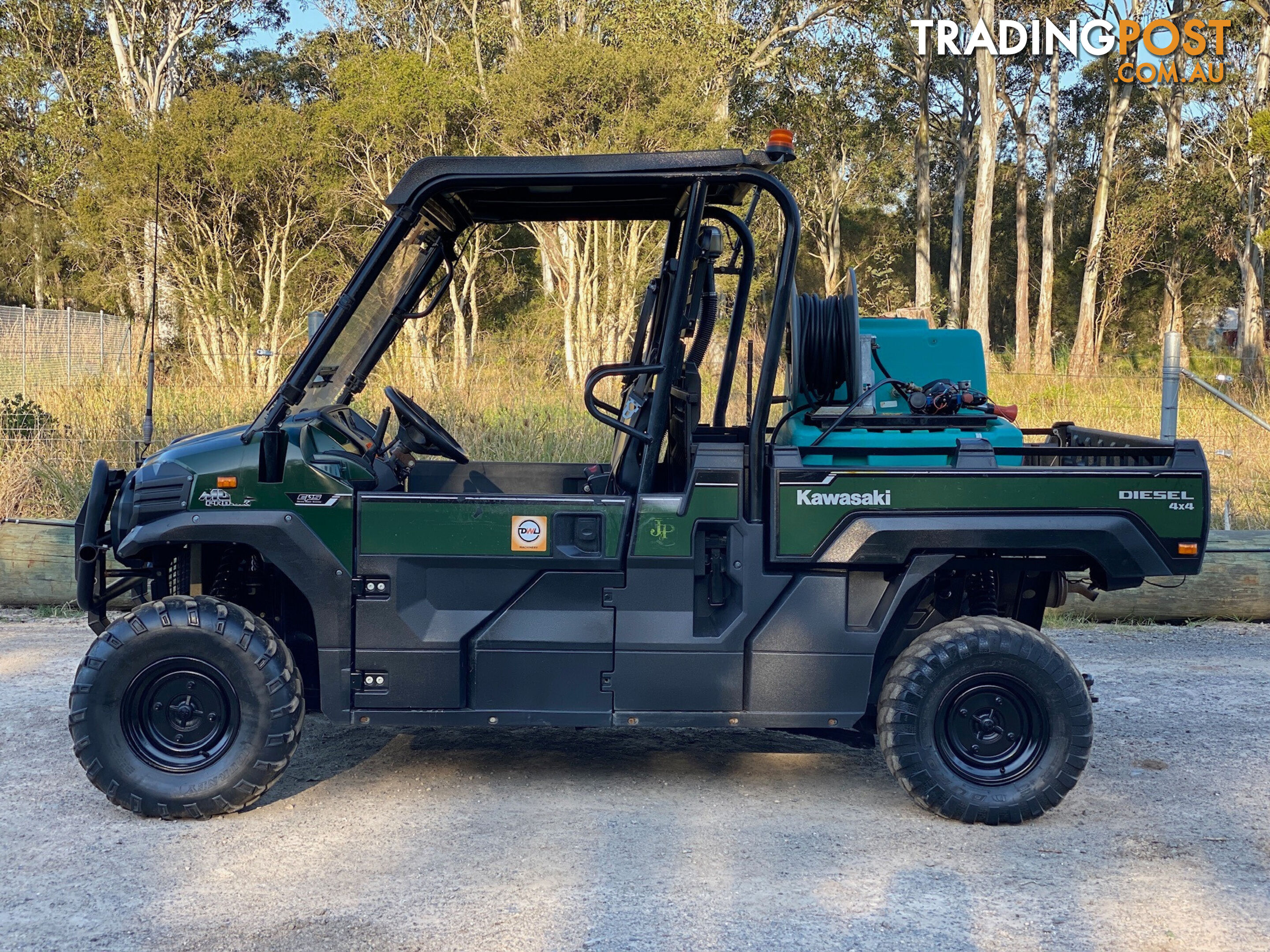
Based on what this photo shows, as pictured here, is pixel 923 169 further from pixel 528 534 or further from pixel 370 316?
pixel 528 534

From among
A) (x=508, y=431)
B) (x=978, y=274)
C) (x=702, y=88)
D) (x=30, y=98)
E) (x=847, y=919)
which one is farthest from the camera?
(x=30, y=98)

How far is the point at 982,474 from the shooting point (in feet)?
14.5

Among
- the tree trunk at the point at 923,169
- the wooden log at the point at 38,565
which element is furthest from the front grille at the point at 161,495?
the tree trunk at the point at 923,169

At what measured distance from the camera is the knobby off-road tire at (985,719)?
4.45m

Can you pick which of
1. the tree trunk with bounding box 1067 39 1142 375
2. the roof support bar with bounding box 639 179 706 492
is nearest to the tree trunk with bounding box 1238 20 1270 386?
the tree trunk with bounding box 1067 39 1142 375

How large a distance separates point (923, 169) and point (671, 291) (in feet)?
108

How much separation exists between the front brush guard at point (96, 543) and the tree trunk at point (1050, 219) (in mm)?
28520

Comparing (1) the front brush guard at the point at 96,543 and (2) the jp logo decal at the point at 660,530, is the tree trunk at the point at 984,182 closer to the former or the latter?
(2) the jp logo decal at the point at 660,530

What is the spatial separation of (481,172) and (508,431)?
6372 mm

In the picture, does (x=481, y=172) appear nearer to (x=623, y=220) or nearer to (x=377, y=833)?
(x=623, y=220)

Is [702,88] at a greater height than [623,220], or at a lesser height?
greater

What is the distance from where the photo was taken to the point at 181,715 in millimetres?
4473

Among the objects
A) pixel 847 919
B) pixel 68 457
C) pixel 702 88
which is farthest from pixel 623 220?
pixel 702 88

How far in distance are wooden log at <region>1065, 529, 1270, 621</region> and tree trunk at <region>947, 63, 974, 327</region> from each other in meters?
28.0
